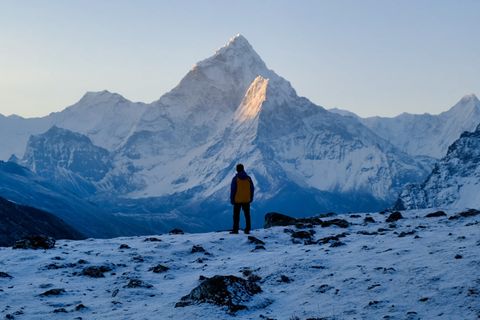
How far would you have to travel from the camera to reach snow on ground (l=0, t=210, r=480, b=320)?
66.8 ft

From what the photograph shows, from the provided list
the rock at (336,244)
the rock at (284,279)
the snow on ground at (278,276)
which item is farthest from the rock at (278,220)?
the rock at (284,279)

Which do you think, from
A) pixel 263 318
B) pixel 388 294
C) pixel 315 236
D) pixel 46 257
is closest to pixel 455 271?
pixel 388 294

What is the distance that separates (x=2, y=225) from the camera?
188375mm

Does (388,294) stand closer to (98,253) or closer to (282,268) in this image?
(282,268)

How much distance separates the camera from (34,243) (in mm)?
31672

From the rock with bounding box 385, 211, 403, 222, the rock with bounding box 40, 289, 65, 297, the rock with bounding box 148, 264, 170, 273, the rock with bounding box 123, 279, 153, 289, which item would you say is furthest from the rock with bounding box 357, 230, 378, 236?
the rock with bounding box 40, 289, 65, 297

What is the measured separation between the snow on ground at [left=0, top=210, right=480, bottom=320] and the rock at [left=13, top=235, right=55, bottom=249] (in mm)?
500

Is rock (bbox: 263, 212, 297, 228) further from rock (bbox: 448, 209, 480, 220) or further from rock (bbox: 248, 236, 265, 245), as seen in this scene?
rock (bbox: 448, 209, 480, 220)

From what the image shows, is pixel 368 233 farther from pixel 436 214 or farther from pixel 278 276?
pixel 278 276

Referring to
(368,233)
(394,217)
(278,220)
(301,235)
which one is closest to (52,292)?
(301,235)

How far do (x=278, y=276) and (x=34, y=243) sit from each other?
1217cm

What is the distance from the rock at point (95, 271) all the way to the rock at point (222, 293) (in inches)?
211

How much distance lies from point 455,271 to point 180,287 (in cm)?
849

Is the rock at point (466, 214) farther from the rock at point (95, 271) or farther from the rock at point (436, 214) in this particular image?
the rock at point (95, 271)
